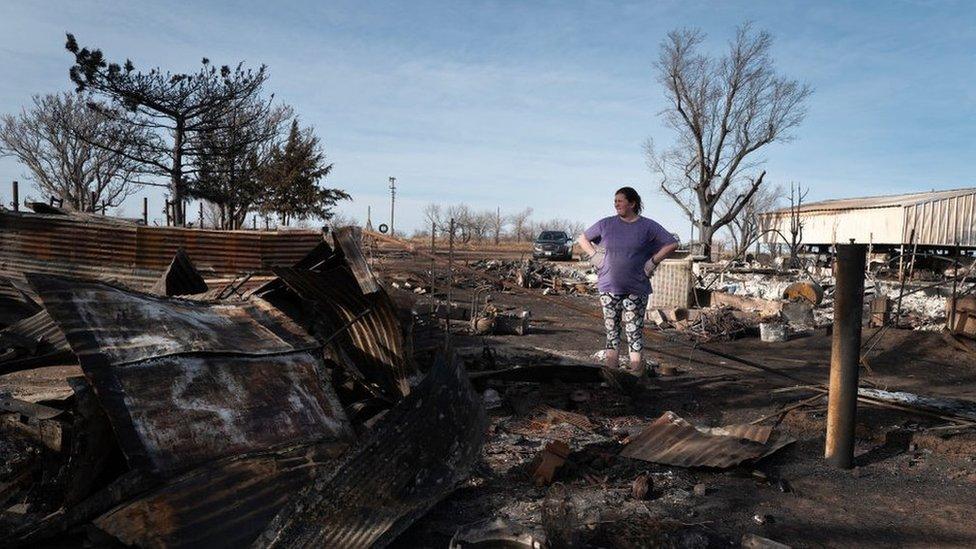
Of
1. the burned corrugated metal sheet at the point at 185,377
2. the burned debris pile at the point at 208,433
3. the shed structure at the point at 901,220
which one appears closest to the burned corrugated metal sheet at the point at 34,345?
the burned debris pile at the point at 208,433

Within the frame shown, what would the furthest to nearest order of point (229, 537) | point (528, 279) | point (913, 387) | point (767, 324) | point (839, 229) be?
1. point (839, 229)
2. point (528, 279)
3. point (767, 324)
4. point (913, 387)
5. point (229, 537)

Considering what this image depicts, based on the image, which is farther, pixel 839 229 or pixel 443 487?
pixel 839 229

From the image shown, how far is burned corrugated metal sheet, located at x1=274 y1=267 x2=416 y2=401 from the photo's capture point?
419cm

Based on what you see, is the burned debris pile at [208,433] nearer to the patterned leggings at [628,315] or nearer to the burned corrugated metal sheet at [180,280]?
the burned corrugated metal sheet at [180,280]

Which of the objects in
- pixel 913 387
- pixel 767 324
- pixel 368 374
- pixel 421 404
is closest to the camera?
pixel 421 404

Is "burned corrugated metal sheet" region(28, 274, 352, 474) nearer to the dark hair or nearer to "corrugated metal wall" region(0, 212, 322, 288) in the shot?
the dark hair

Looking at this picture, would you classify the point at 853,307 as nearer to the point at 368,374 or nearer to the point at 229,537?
the point at 368,374

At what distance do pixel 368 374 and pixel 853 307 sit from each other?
3.03 meters

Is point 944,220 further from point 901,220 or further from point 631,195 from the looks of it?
point 631,195

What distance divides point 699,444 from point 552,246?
2695cm

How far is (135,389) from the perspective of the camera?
9.28 feet

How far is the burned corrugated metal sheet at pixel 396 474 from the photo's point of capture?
2.38m

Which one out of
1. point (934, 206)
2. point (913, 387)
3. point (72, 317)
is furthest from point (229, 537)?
point (934, 206)

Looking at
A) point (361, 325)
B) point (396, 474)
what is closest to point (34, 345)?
point (361, 325)
